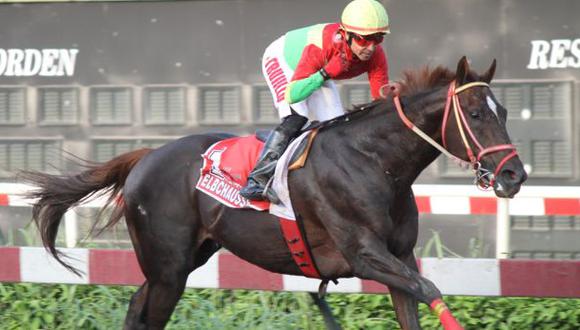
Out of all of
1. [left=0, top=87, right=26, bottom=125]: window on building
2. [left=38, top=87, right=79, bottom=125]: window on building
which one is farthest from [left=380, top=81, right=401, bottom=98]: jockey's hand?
[left=0, top=87, right=26, bottom=125]: window on building

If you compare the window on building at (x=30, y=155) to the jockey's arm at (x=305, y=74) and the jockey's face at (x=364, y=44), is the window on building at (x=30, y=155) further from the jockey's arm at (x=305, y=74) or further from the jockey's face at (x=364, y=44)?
the jockey's face at (x=364, y=44)

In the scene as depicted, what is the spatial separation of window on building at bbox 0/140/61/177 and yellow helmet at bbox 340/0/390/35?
3.57m

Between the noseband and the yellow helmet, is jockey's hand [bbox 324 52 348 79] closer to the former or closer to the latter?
the yellow helmet

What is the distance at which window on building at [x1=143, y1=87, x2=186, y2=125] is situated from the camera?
902cm

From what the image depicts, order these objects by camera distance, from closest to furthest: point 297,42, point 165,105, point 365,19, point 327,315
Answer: point 365,19 → point 297,42 → point 327,315 → point 165,105

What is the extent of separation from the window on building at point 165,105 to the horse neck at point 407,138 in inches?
116

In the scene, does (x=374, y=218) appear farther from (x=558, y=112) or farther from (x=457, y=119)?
(x=558, y=112)

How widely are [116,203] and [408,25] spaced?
251cm

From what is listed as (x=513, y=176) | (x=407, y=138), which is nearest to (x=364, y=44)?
(x=407, y=138)

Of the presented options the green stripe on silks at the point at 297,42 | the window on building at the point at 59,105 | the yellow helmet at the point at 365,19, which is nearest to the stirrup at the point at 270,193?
the green stripe on silks at the point at 297,42

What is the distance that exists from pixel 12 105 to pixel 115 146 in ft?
2.68

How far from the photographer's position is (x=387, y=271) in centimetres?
604

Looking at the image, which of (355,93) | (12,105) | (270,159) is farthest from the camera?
(12,105)

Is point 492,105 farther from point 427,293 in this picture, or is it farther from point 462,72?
point 427,293
